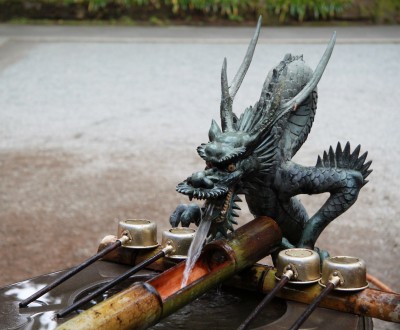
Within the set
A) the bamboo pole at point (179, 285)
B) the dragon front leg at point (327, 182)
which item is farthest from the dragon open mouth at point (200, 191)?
the dragon front leg at point (327, 182)

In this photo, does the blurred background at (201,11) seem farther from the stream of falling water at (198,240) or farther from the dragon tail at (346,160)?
the stream of falling water at (198,240)

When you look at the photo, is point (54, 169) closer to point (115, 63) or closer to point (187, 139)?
point (187, 139)

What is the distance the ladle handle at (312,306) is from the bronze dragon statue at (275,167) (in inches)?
11.5

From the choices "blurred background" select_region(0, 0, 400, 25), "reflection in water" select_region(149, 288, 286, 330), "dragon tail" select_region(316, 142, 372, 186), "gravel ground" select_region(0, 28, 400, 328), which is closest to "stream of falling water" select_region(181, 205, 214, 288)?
"reflection in water" select_region(149, 288, 286, 330)

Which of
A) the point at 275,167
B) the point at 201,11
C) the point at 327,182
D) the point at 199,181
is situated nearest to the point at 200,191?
the point at 199,181

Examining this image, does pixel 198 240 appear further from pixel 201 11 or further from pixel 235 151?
pixel 201 11

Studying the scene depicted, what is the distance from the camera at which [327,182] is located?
2.18 meters

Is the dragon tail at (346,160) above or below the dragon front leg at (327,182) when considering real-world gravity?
above

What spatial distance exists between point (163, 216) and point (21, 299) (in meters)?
2.68

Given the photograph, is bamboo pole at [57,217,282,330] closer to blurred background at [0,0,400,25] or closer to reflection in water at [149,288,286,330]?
reflection in water at [149,288,286,330]

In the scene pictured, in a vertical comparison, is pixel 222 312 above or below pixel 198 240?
below

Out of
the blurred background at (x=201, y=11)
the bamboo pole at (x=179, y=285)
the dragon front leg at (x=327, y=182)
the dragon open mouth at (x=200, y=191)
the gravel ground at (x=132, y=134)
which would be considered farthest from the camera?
the blurred background at (x=201, y=11)

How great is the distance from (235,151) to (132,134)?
15.0 feet

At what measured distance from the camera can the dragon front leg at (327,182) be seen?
2174 mm
